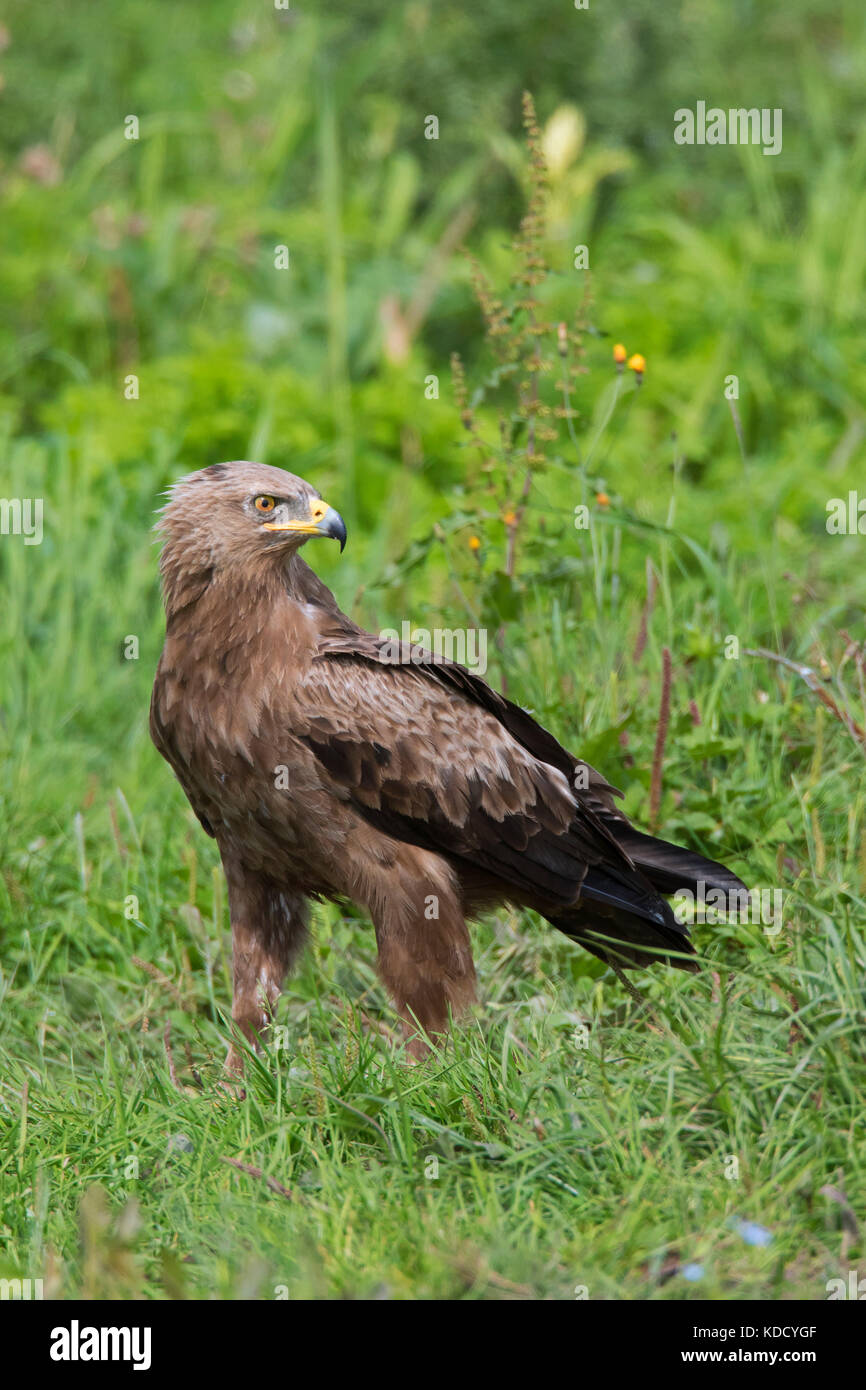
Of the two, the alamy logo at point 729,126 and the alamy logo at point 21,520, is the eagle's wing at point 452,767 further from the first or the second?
the alamy logo at point 729,126

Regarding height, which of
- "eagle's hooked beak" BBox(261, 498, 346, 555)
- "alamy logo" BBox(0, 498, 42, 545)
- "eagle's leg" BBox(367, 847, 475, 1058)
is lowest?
"eagle's leg" BBox(367, 847, 475, 1058)

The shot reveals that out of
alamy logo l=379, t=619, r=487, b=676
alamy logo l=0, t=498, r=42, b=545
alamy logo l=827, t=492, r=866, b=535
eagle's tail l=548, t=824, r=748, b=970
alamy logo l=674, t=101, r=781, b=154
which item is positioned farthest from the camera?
alamy logo l=674, t=101, r=781, b=154

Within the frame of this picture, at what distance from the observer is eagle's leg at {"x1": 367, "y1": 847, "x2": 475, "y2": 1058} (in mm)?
3924

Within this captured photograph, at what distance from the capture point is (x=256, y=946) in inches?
166

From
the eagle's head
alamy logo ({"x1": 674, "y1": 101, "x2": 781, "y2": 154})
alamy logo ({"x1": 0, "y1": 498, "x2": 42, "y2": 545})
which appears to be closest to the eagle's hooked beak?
the eagle's head

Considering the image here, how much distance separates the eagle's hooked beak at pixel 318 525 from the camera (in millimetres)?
3920

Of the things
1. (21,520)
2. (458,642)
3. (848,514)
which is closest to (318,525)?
(458,642)

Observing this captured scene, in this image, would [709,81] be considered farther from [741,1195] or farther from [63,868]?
[741,1195]

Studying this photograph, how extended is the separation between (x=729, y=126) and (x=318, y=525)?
604cm

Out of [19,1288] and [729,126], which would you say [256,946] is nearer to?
[19,1288]

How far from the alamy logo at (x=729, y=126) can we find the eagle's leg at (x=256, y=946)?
5962 mm

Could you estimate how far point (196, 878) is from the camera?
495 centimetres

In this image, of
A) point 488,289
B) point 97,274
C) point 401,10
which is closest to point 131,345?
point 97,274
